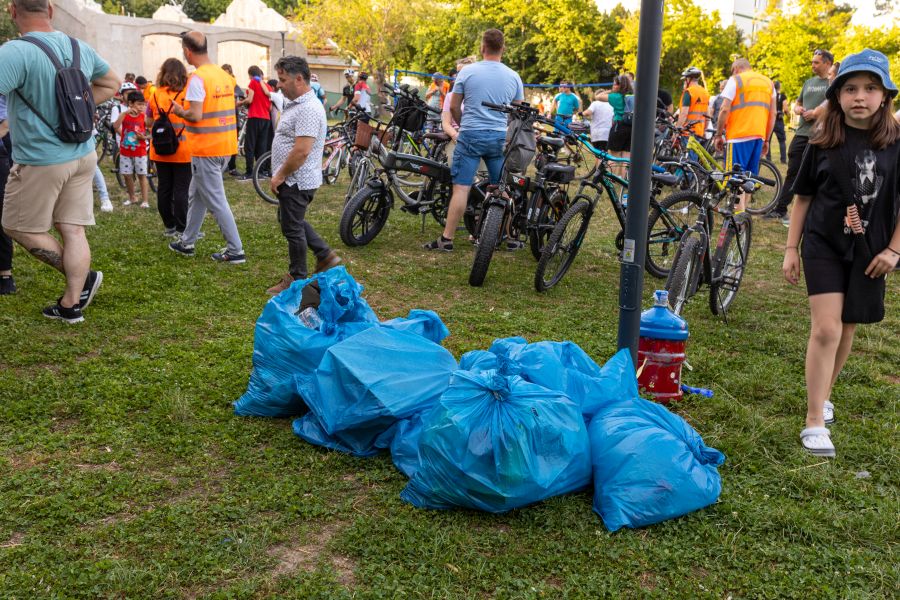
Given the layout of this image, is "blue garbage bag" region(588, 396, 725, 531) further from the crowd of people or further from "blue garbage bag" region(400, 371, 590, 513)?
the crowd of people

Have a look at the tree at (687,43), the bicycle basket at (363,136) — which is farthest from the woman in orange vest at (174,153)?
the tree at (687,43)

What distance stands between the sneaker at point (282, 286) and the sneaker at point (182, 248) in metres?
1.46

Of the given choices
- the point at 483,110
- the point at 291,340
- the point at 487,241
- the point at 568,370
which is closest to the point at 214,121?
the point at 483,110

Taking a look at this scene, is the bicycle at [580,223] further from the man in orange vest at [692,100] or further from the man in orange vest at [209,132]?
the man in orange vest at [692,100]

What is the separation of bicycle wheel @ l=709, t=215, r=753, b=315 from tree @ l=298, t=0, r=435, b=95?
1553 inches

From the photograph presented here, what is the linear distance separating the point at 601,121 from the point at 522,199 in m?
7.77

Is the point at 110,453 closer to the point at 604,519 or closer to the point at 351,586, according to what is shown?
the point at 351,586

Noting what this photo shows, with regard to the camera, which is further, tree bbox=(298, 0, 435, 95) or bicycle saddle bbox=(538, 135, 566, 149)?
tree bbox=(298, 0, 435, 95)

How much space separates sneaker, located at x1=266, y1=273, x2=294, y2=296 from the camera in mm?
5916

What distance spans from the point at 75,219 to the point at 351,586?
3449 mm

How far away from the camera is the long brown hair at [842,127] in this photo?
3.42 m

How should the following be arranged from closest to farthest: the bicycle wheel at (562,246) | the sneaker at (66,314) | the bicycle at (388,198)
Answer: the sneaker at (66,314) < the bicycle wheel at (562,246) < the bicycle at (388,198)

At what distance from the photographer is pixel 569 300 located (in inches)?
243

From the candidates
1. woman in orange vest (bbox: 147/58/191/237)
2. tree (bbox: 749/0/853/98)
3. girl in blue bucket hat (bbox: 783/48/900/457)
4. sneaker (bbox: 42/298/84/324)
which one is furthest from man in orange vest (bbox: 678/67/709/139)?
tree (bbox: 749/0/853/98)
